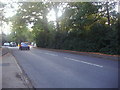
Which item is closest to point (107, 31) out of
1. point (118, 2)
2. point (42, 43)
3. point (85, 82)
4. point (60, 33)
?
point (118, 2)

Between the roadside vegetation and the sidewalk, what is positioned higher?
the roadside vegetation

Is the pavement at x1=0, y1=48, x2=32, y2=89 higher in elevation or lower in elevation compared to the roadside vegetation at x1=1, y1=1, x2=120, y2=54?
lower

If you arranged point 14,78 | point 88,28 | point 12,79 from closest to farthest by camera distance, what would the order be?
point 12,79 → point 14,78 → point 88,28

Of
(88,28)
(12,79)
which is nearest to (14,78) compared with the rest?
(12,79)

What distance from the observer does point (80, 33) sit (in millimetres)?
26031

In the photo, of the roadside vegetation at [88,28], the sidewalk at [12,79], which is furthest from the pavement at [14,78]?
the roadside vegetation at [88,28]

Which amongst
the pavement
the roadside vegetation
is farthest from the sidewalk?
the roadside vegetation

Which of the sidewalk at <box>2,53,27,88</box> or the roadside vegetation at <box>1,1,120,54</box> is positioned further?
the roadside vegetation at <box>1,1,120,54</box>

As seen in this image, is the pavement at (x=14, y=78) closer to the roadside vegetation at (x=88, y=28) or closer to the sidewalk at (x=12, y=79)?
the sidewalk at (x=12, y=79)

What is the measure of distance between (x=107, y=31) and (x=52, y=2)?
1722cm

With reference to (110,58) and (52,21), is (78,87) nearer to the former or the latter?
(110,58)

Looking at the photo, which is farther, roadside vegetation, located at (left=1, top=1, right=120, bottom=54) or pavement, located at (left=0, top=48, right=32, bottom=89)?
roadside vegetation, located at (left=1, top=1, right=120, bottom=54)

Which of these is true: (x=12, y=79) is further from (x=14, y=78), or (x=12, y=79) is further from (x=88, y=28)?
(x=88, y=28)

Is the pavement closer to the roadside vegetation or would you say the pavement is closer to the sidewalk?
the sidewalk
